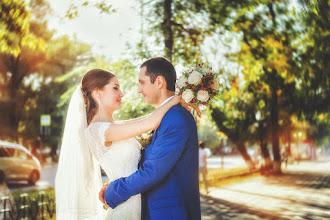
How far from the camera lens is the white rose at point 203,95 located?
10.5ft

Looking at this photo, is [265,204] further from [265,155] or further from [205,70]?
[265,155]

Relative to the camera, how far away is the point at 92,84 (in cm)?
383

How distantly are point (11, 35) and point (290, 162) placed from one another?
4138 centimetres

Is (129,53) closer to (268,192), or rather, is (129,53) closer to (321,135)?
(268,192)

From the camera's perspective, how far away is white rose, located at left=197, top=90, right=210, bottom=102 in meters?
3.20

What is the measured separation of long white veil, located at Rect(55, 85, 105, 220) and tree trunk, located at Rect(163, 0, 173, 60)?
15.4ft

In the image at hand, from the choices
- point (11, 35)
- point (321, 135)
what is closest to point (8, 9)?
point (11, 35)

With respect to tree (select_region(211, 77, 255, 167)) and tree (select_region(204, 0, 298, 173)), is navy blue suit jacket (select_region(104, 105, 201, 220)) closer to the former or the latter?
tree (select_region(204, 0, 298, 173))

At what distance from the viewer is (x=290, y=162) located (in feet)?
141

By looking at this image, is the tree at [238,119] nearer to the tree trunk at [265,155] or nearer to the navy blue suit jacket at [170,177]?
the tree trunk at [265,155]

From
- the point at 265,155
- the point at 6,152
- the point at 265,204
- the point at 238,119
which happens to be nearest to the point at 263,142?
the point at 265,155

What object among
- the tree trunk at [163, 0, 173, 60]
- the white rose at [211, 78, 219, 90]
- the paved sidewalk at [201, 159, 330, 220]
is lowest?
the paved sidewalk at [201, 159, 330, 220]

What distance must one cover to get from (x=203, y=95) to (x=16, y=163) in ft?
52.7

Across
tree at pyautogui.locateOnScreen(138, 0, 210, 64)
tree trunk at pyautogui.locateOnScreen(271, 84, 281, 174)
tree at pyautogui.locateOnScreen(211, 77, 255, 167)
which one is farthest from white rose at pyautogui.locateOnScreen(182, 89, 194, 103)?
tree trunk at pyautogui.locateOnScreen(271, 84, 281, 174)
